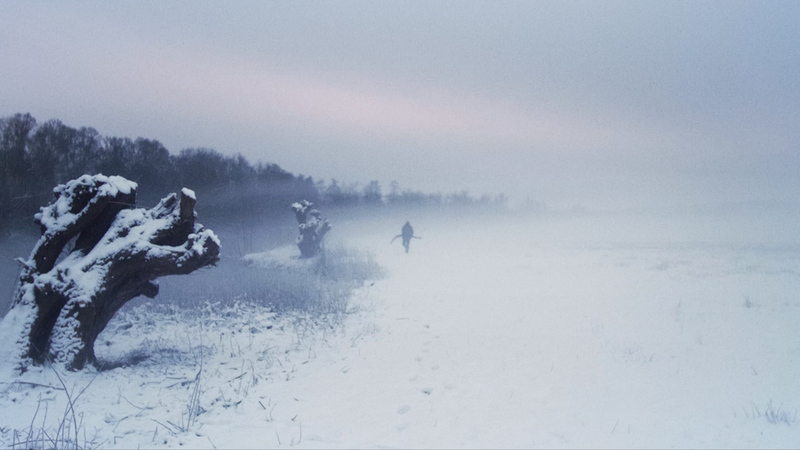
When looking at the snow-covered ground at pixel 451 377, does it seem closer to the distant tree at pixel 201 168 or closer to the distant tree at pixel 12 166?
the distant tree at pixel 12 166

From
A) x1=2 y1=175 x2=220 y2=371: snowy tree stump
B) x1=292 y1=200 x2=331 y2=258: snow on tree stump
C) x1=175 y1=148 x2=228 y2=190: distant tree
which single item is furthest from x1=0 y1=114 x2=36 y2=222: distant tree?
x1=292 y1=200 x2=331 y2=258: snow on tree stump

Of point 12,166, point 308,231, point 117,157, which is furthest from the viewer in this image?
point 308,231

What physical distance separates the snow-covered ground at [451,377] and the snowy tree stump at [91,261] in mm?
618

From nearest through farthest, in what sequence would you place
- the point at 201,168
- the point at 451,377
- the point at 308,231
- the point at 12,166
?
the point at 451,377 → the point at 12,166 → the point at 308,231 → the point at 201,168

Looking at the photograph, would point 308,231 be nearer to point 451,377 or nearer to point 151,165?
point 151,165

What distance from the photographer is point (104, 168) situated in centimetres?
1895

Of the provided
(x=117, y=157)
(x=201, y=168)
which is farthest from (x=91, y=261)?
(x=201, y=168)

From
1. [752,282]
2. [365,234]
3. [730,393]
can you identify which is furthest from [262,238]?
[730,393]

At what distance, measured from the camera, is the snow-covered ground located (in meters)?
4.89

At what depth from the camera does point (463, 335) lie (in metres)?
9.16

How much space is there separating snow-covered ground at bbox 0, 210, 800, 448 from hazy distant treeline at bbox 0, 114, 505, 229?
9.53 metres

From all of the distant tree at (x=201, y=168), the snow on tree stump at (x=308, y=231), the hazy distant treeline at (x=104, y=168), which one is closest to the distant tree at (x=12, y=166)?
the hazy distant treeline at (x=104, y=168)

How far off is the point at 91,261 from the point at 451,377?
5.98m

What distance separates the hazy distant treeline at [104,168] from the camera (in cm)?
1638
